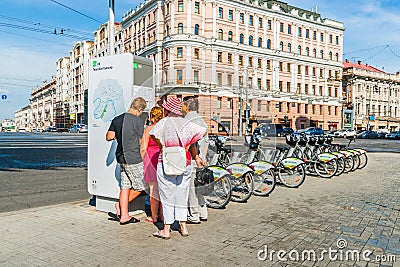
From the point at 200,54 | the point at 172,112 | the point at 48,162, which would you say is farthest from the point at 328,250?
the point at 48,162

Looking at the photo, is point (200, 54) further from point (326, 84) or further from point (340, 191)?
point (326, 84)

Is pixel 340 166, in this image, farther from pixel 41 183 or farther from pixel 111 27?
pixel 41 183

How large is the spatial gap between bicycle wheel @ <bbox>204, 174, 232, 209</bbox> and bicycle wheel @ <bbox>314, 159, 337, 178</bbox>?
16.5 feet

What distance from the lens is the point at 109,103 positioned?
5945 millimetres

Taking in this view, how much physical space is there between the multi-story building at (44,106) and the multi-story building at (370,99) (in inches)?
3132

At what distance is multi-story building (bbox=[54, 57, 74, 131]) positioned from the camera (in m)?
91.0

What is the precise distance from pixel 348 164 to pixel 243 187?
6.29 meters

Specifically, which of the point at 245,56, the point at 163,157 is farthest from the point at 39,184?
the point at 245,56

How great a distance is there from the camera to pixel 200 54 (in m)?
5.80

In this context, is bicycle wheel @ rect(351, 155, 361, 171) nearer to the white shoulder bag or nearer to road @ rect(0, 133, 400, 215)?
road @ rect(0, 133, 400, 215)

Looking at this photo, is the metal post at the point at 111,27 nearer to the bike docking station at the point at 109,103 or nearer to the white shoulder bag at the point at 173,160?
the bike docking station at the point at 109,103

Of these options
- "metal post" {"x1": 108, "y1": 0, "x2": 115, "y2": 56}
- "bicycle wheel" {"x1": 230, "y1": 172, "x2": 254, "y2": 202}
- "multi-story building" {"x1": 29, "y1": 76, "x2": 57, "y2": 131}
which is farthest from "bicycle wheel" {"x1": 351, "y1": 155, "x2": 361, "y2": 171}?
"multi-story building" {"x1": 29, "y1": 76, "x2": 57, "y2": 131}

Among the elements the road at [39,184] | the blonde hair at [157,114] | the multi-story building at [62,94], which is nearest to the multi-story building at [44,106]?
the multi-story building at [62,94]

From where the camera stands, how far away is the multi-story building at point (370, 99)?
220ft
